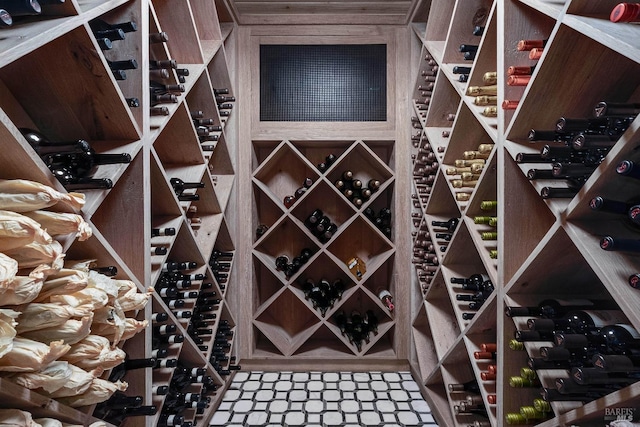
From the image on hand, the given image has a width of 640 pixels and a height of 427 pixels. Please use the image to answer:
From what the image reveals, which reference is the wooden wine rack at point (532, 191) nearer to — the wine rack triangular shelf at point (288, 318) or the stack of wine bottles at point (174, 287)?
the wine rack triangular shelf at point (288, 318)

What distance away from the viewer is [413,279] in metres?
2.40

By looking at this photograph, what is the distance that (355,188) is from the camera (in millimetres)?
2455

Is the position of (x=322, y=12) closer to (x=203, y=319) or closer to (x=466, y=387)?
(x=203, y=319)

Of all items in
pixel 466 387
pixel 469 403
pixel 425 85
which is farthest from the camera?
pixel 425 85

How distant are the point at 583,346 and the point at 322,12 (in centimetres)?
203

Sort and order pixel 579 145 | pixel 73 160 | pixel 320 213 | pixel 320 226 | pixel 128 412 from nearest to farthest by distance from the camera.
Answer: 1. pixel 579 145
2. pixel 73 160
3. pixel 128 412
4. pixel 320 226
5. pixel 320 213

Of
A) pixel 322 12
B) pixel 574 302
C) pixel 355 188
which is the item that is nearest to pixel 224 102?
pixel 322 12

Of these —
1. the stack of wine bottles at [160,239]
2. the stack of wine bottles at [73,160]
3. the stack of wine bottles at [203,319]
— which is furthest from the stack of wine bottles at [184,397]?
the stack of wine bottles at [73,160]

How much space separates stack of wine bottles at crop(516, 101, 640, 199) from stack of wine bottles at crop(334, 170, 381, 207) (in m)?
1.33

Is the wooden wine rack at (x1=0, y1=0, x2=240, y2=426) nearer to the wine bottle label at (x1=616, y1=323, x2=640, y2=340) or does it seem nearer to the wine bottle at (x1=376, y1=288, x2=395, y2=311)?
the wine bottle at (x1=376, y1=288, x2=395, y2=311)

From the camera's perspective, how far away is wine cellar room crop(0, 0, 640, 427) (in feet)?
2.75

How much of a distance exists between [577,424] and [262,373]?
5.51 feet

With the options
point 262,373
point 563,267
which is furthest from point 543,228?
point 262,373

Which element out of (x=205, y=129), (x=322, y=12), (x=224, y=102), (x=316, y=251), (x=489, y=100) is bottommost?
(x=316, y=251)
